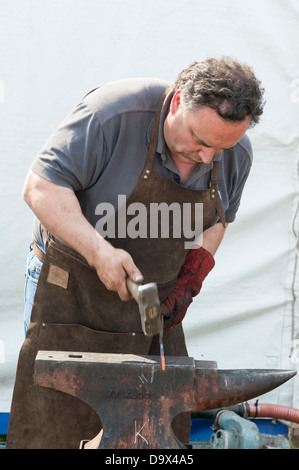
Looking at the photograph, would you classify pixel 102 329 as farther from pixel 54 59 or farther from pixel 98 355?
pixel 54 59

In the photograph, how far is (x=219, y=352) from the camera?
3.21m

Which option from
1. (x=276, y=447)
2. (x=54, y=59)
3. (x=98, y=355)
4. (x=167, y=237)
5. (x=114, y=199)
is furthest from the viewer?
(x=276, y=447)

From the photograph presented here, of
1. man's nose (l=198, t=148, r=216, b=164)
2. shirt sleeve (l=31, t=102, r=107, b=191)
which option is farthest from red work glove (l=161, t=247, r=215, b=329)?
shirt sleeve (l=31, t=102, r=107, b=191)

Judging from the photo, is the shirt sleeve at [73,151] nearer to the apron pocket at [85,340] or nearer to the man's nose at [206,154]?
the man's nose at [206,154]

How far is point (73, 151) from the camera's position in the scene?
1.93m

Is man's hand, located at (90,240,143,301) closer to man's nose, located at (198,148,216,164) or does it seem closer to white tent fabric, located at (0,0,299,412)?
man's nose, located at (198,148,216,164)

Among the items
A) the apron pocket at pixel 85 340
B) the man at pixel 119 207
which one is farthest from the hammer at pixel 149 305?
the apron pocket at pixel 85 340

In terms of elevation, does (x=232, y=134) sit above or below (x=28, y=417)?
above

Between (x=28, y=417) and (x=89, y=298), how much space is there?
A: 47cm

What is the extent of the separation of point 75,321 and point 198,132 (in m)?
0.82

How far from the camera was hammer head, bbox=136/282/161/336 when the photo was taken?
5.32 feet

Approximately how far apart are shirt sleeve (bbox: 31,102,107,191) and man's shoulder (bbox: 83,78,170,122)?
36 millimetres

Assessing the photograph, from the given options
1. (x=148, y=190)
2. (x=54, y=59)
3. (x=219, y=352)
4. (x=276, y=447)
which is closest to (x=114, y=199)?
(x=148, y=190)

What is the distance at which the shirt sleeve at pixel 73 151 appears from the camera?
6.31ft
